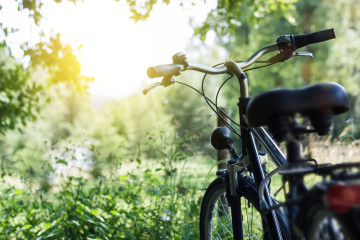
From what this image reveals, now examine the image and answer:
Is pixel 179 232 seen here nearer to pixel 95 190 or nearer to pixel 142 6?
pixel 95 190

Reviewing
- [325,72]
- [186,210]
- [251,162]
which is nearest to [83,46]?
[186,210]

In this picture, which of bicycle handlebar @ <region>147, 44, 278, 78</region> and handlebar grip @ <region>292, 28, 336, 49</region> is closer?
bicycle handlebar @ <region>147, 44, 278, 78</region>

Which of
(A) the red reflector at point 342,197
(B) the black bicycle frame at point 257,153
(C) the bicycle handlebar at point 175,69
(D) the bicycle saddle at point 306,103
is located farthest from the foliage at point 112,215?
(A) the red reflector at point 342,197

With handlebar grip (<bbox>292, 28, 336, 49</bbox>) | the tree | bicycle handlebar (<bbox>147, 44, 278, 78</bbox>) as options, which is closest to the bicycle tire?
bicycle handlebar (<bbox>147, 44, 278, 78</bbox>)

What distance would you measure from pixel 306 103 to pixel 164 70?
661 mm

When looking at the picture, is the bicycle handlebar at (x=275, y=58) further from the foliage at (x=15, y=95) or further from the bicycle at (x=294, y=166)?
the foliage at (x=15, y=95)

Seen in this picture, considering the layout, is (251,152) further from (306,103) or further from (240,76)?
(306,103)

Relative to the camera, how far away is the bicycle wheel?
88 cm

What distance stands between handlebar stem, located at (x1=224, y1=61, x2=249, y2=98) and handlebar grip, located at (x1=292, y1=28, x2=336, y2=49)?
31 cm

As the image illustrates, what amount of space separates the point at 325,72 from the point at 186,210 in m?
17.2

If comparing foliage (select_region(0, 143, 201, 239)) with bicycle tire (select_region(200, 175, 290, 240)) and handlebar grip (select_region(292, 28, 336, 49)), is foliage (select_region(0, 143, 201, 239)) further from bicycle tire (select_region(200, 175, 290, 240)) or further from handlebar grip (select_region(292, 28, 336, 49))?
handlebar grip (select_region(292, 28, 336, 49))

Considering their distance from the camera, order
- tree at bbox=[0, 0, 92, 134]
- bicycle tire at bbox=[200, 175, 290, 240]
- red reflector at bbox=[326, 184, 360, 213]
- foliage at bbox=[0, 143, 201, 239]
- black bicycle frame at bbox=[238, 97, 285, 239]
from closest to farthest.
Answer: red reflector at bbox=[326, 184, 360, 213], black bicycle frame at bbox=[238, 97, 285, 239], bicycle tire at bbox=[200, 175, 290, 240], foliage at bbox=[0, 143, 201, 239], tree at bbox=[0, 0, 92, 134]

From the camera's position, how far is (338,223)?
0.92 m

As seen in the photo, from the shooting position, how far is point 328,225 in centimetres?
96
